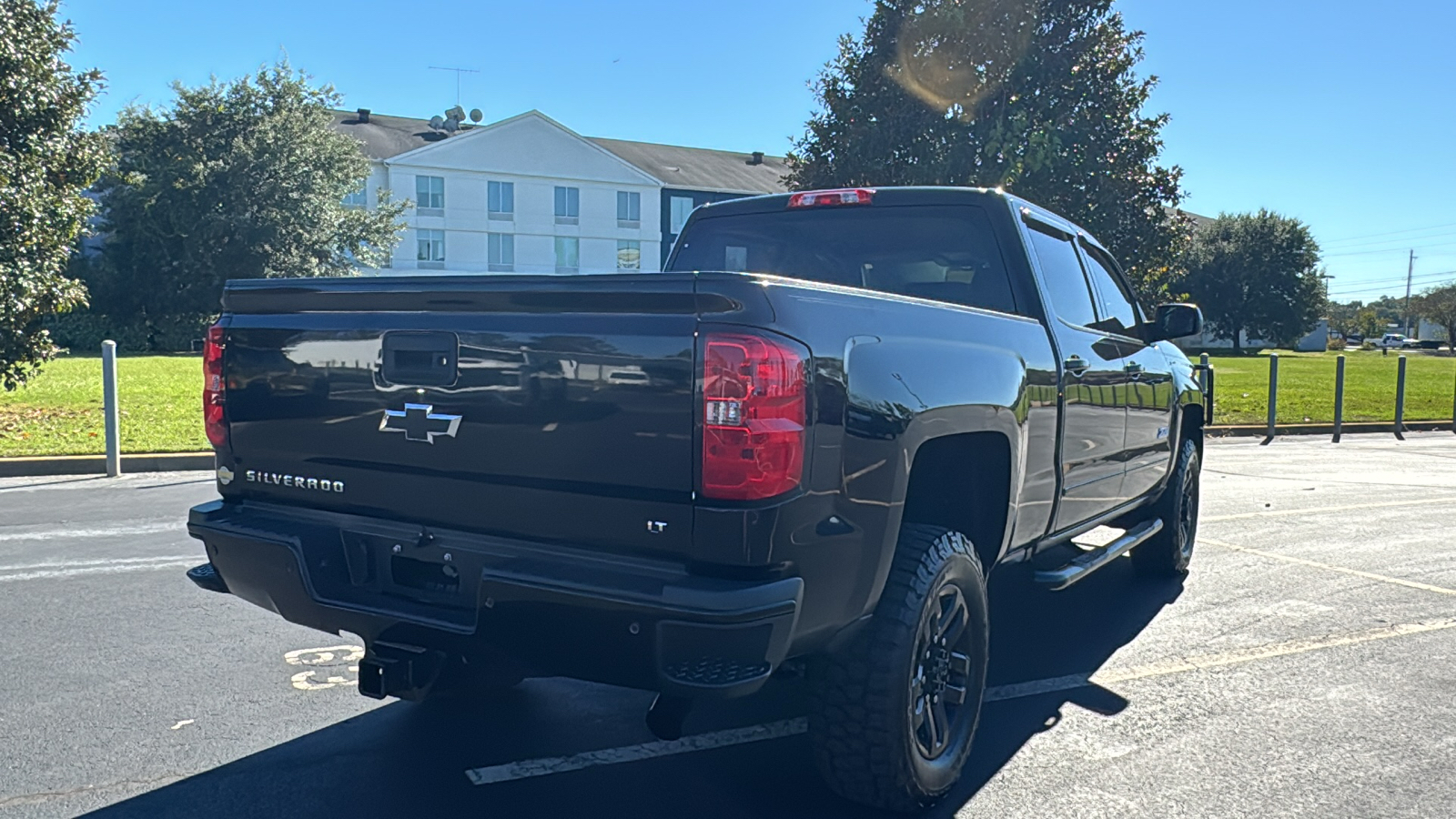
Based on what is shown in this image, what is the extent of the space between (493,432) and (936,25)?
14.5 m

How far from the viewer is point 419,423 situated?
119 inches

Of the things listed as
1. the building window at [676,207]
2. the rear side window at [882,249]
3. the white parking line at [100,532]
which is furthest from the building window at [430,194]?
the rear side window at [882,249]

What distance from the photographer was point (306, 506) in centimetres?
331

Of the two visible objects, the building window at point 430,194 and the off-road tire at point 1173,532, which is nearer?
the off-road tire at point 1173,532

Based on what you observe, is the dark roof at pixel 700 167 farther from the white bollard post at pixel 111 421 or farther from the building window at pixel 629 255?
the white bollard post at pixel 111 421

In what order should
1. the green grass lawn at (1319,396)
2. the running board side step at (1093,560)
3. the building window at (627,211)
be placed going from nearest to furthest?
the running board side step at (1093,560) → the green grass lawn at (1319,396) → the building window at (627,211)

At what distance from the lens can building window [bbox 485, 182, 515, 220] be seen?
51594 mm

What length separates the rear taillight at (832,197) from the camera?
4.71 metres

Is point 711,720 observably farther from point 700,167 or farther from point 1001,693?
point 700,167

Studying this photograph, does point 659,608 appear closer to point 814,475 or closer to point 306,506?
point 814,475

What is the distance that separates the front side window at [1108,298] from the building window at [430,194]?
157ft

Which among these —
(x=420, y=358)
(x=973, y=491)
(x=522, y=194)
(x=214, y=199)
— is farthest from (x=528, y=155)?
(x=420, y=358)

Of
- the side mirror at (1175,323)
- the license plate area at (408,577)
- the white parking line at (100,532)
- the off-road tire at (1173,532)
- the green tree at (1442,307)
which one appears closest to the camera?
the license plate area at (408,577)

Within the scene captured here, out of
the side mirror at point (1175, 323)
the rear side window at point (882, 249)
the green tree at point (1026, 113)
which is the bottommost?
the side mirror at point (1175, 323)
